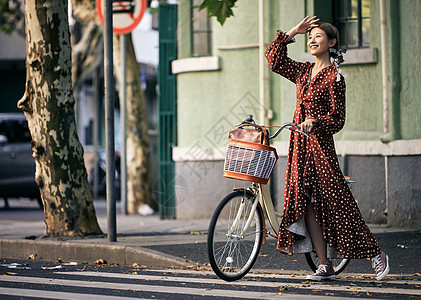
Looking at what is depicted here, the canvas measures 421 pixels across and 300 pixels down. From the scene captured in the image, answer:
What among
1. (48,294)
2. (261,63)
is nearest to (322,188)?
(48,294)

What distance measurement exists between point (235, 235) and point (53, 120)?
352 cm

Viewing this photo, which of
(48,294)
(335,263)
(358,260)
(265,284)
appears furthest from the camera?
(358,260)

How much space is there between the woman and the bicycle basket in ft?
1.09

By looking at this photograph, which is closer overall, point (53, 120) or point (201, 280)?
point (201, 280)

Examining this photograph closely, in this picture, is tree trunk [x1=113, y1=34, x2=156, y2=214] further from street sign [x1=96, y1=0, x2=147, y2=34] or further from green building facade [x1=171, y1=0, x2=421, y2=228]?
green building facade [x1=171, y1=0, x2=421, y2=228]

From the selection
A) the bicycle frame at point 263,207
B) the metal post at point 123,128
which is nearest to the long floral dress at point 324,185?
the bicycle frame at point 263,207

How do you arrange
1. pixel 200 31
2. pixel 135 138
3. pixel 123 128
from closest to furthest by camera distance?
pixel 200 31 → pixel 123 128 → pixel 135 138

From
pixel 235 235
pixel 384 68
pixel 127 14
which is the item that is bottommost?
pixel 235 235

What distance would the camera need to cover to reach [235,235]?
6.69 m

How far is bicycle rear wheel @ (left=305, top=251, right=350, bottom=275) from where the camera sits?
7.08 metres

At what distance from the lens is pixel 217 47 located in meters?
12.2

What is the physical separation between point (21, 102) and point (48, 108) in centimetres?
38

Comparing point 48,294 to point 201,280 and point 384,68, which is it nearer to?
point 201,280

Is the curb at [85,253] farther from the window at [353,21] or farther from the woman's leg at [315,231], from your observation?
the window at [353,21]
